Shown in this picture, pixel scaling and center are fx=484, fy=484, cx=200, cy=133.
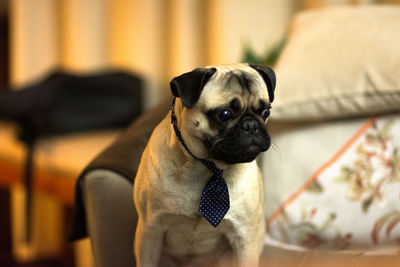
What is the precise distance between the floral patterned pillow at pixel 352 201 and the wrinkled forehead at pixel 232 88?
1.44 ft

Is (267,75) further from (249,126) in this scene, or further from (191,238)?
(191,238)

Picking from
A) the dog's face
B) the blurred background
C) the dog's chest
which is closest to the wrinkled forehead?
the dog's face

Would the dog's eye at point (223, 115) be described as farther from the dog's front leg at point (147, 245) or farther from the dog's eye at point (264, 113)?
the dog's front leg at point (147, 245)

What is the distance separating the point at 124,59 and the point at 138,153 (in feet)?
5.19

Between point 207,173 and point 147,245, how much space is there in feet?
0.50

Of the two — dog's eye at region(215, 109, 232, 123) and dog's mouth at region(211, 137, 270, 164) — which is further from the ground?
dog's eye at region(215, 109, 232, 123)

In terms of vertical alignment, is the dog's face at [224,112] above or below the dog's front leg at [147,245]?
above

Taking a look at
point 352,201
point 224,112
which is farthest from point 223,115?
point 352,201

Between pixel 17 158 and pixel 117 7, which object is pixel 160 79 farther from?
pixel 17 158

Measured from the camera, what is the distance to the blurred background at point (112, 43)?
179 cm

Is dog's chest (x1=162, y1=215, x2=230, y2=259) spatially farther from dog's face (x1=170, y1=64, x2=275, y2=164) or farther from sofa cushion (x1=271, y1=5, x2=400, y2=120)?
sofa cushion (x1=271, y1=5, x2=400, y2=120)

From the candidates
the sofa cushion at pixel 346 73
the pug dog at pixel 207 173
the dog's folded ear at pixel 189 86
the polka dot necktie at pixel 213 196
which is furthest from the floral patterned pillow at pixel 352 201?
the dog's folded ear at pixel 189 86

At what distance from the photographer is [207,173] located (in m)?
0.68

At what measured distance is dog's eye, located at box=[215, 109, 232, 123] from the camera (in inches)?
24.5
